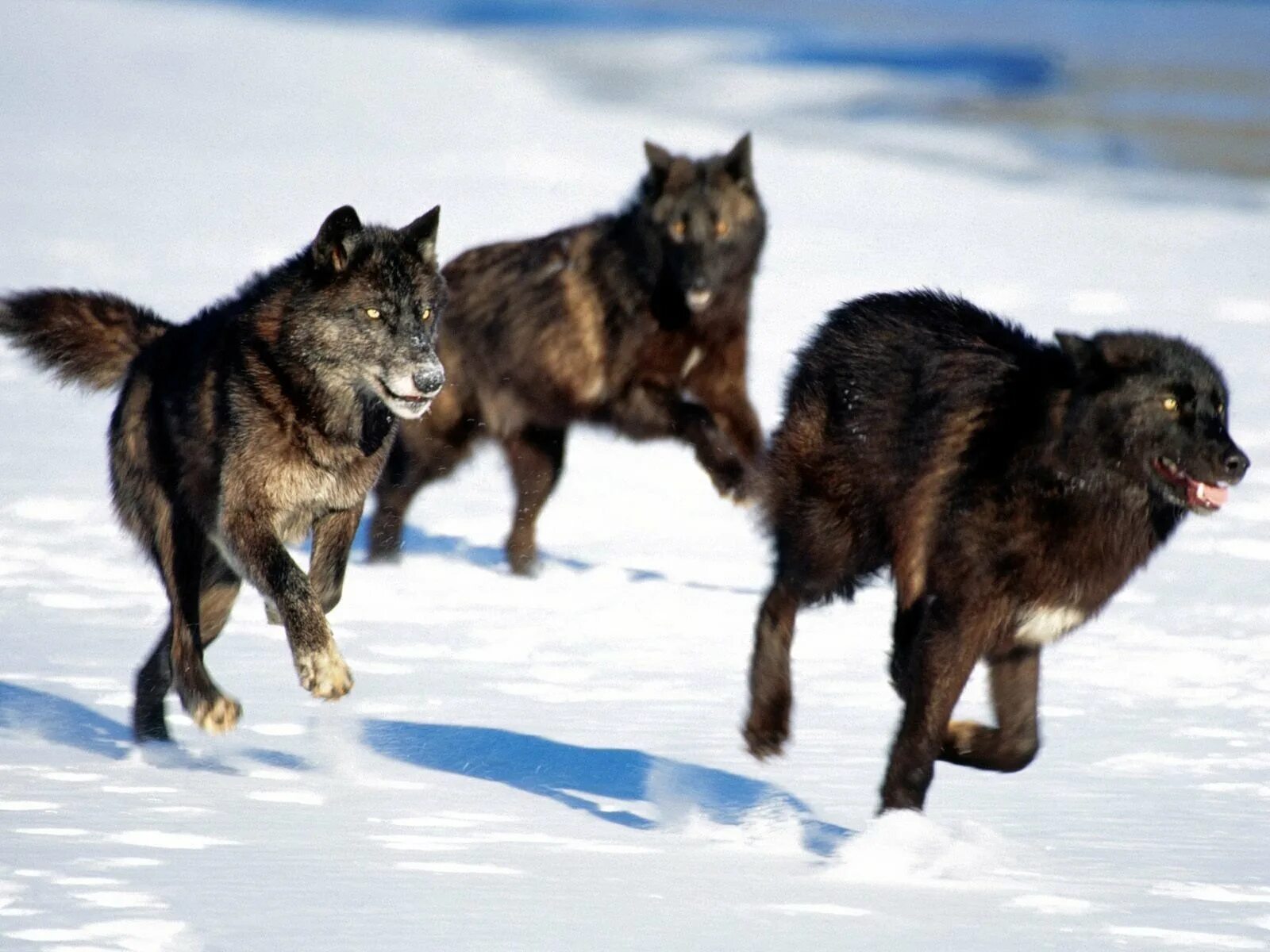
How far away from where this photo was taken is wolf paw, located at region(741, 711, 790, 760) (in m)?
5.58

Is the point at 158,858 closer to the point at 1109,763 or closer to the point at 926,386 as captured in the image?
the point at 926,386

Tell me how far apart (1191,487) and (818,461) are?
1.17 m

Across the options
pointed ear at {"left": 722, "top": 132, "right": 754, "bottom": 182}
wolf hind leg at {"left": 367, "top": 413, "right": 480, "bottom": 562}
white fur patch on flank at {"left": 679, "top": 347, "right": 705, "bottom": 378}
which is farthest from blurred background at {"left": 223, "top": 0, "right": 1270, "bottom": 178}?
wolf hind leg at {"left": 367, "top": 413, "right": 480, "bottom": 562}

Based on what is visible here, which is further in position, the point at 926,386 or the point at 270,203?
the point at 270,203

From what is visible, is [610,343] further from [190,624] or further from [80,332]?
[190,624]

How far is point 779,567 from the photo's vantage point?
588 centimetres

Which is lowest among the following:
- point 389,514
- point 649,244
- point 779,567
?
point 389,514

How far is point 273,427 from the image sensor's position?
555cm

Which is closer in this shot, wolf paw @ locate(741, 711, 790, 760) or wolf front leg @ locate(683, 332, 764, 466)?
wolf paw @ locate(741, 711, 790, 760)

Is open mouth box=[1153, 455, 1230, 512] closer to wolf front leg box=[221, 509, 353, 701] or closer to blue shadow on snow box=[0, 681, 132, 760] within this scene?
wolf front leg box=[221, 509, 353, 701]

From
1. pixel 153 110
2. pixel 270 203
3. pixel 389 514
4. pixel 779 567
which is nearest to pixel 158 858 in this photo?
pixel 779 567

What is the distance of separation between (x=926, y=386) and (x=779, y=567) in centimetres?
77

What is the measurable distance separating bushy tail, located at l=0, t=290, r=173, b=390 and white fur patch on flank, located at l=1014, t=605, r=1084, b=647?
2825mm

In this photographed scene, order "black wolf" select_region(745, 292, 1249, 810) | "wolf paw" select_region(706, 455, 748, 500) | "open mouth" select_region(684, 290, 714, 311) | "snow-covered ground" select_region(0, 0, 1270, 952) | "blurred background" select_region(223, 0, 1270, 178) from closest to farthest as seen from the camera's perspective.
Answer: "snow-covered ground" select_region(0, 0, 1270, 952), "black wolf" select_region(745, 292, 1249, 810), "wolf paw" select_region(706, 455, 748, 500), "open mouth" select_region(684, 290, 714, 311), "blurred background" select_region(223, 0, 1270, 178)
